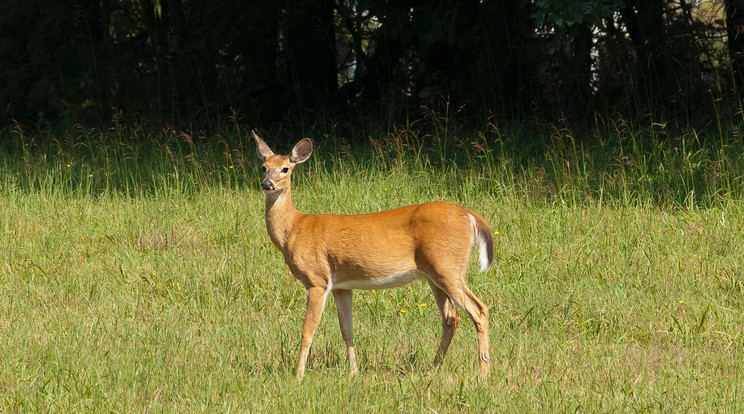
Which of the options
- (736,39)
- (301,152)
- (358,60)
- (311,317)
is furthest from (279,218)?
(358,60)

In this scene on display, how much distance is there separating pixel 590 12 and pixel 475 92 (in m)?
3.01

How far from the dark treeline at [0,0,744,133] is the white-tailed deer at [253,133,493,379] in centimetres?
479

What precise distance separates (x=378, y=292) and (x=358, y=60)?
6263 millimetres

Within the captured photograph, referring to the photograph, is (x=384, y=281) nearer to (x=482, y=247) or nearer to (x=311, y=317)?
(x=311, y=317)

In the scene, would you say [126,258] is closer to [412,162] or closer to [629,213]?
[412,162]

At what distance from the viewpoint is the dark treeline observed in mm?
9891

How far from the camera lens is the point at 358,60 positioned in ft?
37.8

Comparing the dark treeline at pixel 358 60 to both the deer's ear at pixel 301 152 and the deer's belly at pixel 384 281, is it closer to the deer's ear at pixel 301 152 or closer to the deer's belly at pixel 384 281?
the deer's ear at pixel 301 152

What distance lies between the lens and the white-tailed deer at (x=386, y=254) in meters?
4.38

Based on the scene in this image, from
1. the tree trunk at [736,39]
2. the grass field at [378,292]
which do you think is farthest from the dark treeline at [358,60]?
the grass field at [378,292]

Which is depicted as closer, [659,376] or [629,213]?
[659,376]

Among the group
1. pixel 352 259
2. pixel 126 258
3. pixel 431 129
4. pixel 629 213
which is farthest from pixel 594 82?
pixel 352 259

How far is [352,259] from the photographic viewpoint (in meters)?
4.41

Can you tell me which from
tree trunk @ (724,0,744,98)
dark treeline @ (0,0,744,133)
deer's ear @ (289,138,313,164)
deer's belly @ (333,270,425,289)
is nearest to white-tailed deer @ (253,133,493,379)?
deer's belly @ (333,270,425,289)
